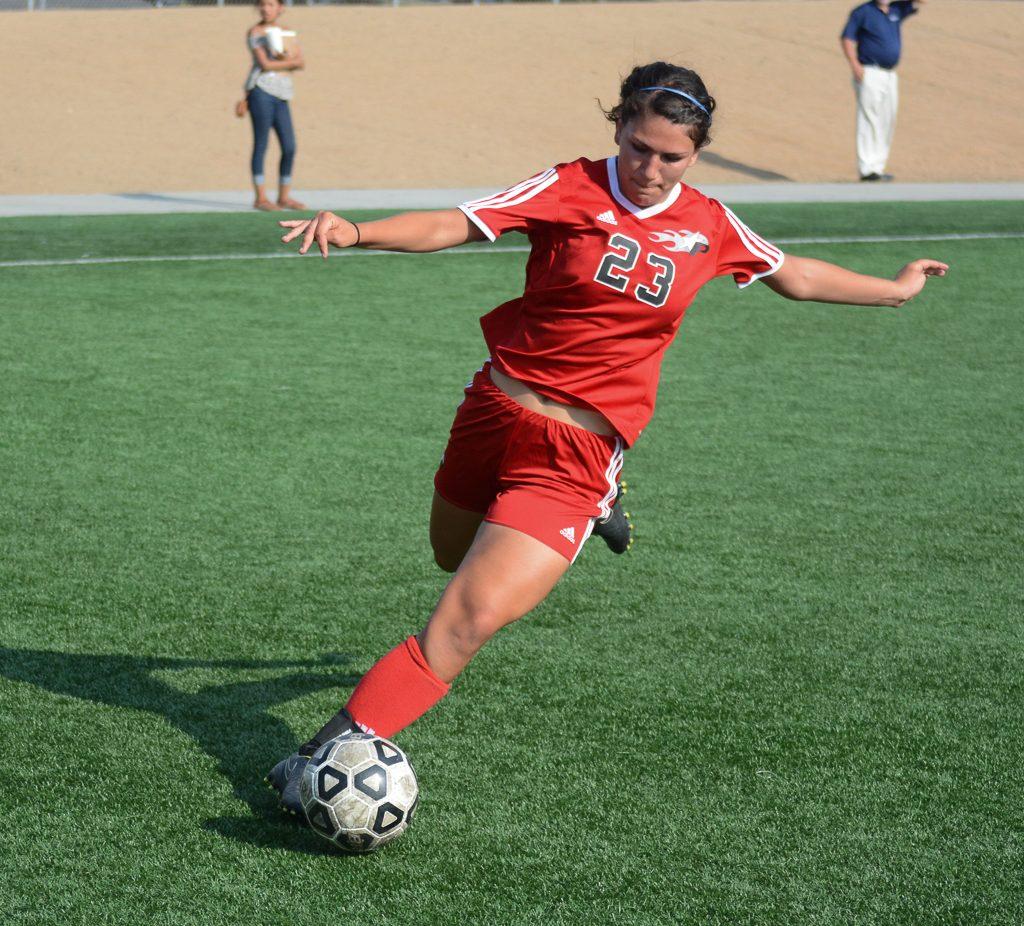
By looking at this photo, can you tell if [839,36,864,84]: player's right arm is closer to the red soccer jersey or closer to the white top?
the white top

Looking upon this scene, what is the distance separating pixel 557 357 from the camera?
13.4ft

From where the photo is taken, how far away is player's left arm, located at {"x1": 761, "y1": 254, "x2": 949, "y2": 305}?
4480mm

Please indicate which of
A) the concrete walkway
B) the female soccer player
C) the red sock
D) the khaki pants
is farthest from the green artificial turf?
the khaki pants

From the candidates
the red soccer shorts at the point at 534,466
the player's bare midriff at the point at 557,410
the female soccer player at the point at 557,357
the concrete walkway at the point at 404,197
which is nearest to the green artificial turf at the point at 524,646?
the female soccer player at the point at 557,357

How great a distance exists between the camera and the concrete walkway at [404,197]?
1875 centimetres

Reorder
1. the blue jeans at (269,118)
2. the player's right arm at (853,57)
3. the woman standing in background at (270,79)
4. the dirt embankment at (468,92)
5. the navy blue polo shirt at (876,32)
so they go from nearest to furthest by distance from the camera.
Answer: the woman standing in background at (270,79), the blue jeans at (269,118), the navy blue polo shirt at (876,32), the player's right arm at (853,57), the dirt embankment at (468,92)

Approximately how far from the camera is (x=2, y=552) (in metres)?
6.19

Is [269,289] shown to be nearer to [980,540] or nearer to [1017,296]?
[1017,296]

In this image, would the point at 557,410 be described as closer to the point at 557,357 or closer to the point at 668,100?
the point at 557,357

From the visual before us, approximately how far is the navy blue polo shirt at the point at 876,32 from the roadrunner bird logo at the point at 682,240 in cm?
1676

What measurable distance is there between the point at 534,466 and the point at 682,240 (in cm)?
77

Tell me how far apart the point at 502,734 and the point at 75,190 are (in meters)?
19.5

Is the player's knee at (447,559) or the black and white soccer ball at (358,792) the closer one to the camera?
the black and white soccer ball at (358,792)

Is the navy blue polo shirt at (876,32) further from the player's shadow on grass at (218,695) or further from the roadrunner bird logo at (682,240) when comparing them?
the player's shadow on grass at (218,695)
